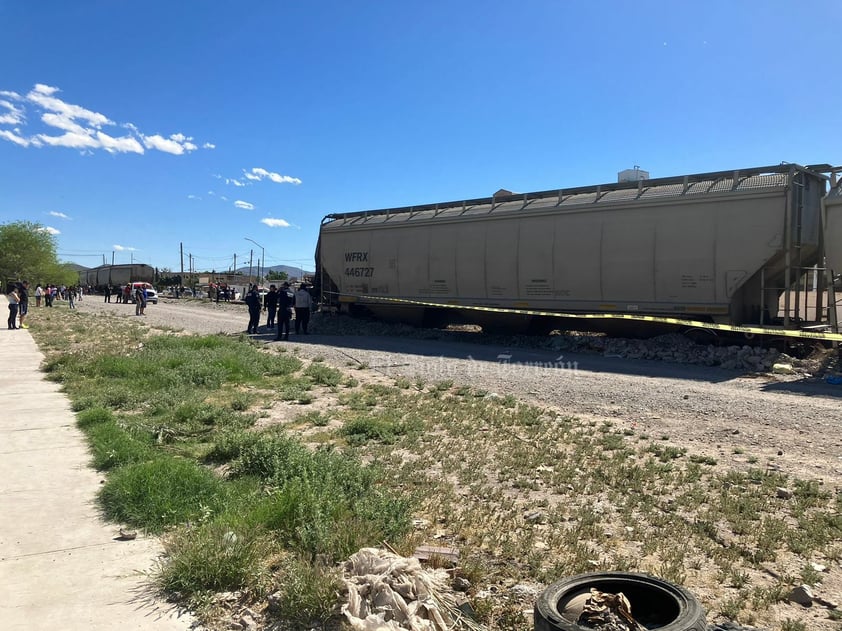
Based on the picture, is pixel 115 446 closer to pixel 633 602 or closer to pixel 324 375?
pixel 633 602

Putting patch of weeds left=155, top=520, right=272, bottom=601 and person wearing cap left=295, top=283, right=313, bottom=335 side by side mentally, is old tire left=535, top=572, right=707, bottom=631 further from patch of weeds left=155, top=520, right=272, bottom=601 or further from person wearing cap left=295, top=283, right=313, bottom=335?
person wearing cap left=295, top=283, right=313, bottom=335

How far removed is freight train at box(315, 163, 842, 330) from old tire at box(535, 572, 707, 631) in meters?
11.8

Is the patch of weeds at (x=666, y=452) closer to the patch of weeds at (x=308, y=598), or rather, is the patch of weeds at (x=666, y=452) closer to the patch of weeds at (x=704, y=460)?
the patch of weeds at (x=704, y=460)

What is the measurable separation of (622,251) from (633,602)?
43.9 feet

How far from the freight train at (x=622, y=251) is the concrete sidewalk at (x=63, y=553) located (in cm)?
1284

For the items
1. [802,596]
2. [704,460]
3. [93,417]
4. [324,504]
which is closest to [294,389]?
[93,417]

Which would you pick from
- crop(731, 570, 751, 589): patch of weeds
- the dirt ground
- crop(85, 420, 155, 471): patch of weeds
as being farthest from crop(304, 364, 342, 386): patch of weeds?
crop(731, 570, 751, 589): patch of weeds

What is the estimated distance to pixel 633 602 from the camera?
297 centimetres

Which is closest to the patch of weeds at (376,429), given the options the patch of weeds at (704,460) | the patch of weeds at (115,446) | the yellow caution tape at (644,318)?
the patch of weeds at (115,446)

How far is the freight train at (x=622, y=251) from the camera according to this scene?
43.0 feet

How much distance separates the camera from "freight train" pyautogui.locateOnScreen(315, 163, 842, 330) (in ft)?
43.0

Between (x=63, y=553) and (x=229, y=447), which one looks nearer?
(x=63, y=553)

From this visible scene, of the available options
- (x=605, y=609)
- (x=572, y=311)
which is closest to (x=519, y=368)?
(x=572, y=311)

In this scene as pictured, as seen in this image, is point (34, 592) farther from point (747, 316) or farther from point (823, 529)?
point (747, 316)
